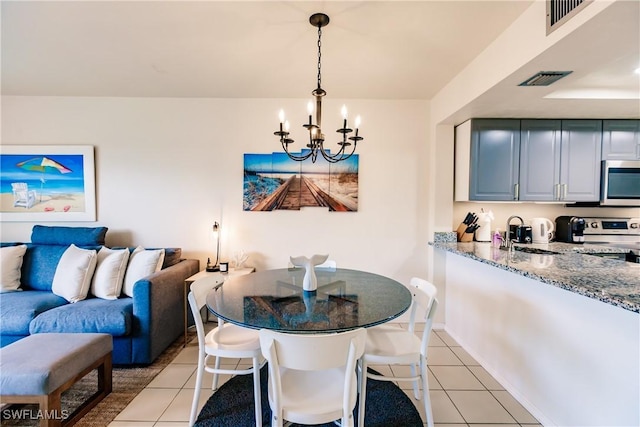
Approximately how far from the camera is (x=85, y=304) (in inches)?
91.0

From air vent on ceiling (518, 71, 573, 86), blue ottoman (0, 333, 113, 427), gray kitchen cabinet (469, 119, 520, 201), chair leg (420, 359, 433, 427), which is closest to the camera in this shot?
blue ottoman (0, 333, 113, 427)

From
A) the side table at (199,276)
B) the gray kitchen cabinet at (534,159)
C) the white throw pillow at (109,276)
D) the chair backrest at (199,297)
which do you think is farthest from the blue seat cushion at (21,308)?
the gray kitchen cabinet at (534,159)

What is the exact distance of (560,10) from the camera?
4.59ft

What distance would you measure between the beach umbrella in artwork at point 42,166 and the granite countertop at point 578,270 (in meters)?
4.23

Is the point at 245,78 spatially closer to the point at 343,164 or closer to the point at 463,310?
the point at 343,164

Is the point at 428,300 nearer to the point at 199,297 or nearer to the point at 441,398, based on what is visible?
the point at 441,398

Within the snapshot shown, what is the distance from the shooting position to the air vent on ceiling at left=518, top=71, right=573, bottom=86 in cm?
179

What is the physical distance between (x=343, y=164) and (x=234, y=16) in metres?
1.70

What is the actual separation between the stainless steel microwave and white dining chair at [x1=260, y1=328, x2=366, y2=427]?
10.9 feet

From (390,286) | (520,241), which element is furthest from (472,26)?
(520,241)

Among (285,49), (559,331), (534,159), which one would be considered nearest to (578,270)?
(559,331)

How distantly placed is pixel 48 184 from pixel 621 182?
6145 mm

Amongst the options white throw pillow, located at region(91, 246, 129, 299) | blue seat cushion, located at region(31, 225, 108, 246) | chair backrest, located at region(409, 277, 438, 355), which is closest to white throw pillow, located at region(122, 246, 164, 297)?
white throw pillow, located at region(91, 246, 129, 299)

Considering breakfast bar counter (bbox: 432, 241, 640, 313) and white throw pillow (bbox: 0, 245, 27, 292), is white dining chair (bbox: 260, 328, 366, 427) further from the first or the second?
white throw pillow (bbox: 0, 245, 27, 292)
